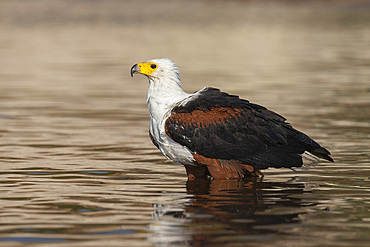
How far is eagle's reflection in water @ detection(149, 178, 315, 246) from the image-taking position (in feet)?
24.7

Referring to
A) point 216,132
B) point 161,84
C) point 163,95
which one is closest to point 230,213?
point 216,132

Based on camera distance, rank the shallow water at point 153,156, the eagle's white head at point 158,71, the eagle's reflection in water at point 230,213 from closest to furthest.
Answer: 1. the eagle's reflection in water at point 230,213
2. the shallow water at point 153,156
3. the eagle's white head at point 158,71

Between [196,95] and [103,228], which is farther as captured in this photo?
[196,95]

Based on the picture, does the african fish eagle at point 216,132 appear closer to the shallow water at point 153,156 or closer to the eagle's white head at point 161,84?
the eagle's white head at point 161,84

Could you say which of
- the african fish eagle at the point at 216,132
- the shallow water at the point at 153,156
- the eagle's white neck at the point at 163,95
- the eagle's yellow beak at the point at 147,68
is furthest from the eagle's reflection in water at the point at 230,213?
the eagle's yellow beak at the point at 147,68

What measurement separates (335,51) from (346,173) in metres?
24.0

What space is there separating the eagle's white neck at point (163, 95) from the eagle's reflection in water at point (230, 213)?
978mm

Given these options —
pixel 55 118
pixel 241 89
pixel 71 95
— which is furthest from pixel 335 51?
pixel 55 118

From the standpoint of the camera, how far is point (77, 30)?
49000 millimetres

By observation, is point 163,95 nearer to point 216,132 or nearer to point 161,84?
point 161,84

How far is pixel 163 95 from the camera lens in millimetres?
10016

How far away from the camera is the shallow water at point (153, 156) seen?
7801 millimetres

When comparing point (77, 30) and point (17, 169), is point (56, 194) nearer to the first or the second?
point (17, 169)

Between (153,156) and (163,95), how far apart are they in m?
2.19
